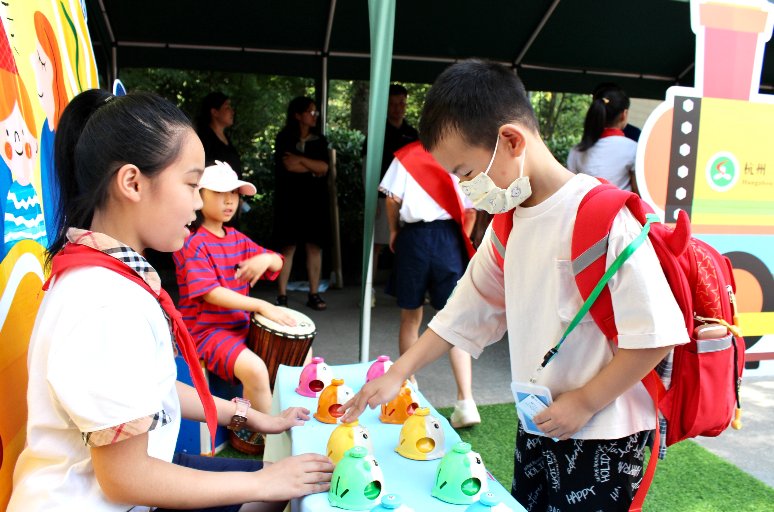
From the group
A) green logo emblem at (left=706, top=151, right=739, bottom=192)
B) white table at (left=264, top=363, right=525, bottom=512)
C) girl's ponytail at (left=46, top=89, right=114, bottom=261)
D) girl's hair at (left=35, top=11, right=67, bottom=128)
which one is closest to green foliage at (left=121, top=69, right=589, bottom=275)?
green logo emblem at (left=706, top=151, right=739, bottom=192)

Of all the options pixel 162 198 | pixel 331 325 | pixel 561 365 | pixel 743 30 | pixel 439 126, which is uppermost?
pixel 743 30

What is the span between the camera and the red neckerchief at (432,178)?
3.59 meters

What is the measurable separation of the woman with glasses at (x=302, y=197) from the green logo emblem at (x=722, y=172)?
11.6 ft

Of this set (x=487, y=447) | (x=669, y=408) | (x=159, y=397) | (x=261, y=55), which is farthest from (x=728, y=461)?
(x=261, y=55)

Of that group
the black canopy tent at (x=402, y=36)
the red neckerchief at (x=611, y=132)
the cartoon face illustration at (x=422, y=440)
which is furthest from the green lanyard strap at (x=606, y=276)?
the black canopy tent at (x=402, y=36)

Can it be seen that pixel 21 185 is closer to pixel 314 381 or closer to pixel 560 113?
pixel 314 381

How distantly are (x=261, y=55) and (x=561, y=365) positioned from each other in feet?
18.6

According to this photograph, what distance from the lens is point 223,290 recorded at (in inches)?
114

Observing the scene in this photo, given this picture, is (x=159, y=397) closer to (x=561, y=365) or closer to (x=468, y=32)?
(x=561, y=365)

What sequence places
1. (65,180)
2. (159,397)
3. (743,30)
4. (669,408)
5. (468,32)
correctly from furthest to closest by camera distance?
(468,32), (743,30), (669,408), (65,180), (159,397)

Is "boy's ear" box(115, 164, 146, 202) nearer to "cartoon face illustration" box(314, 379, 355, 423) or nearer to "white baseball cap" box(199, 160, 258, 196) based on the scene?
"cartoon face illustration" box(314, 379, 355, 423)

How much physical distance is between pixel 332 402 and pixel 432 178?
2049 mm

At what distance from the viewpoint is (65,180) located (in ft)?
4.31

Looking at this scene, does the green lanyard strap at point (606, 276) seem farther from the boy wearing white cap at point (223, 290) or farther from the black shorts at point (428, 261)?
the black shorts at point (428, 261)
